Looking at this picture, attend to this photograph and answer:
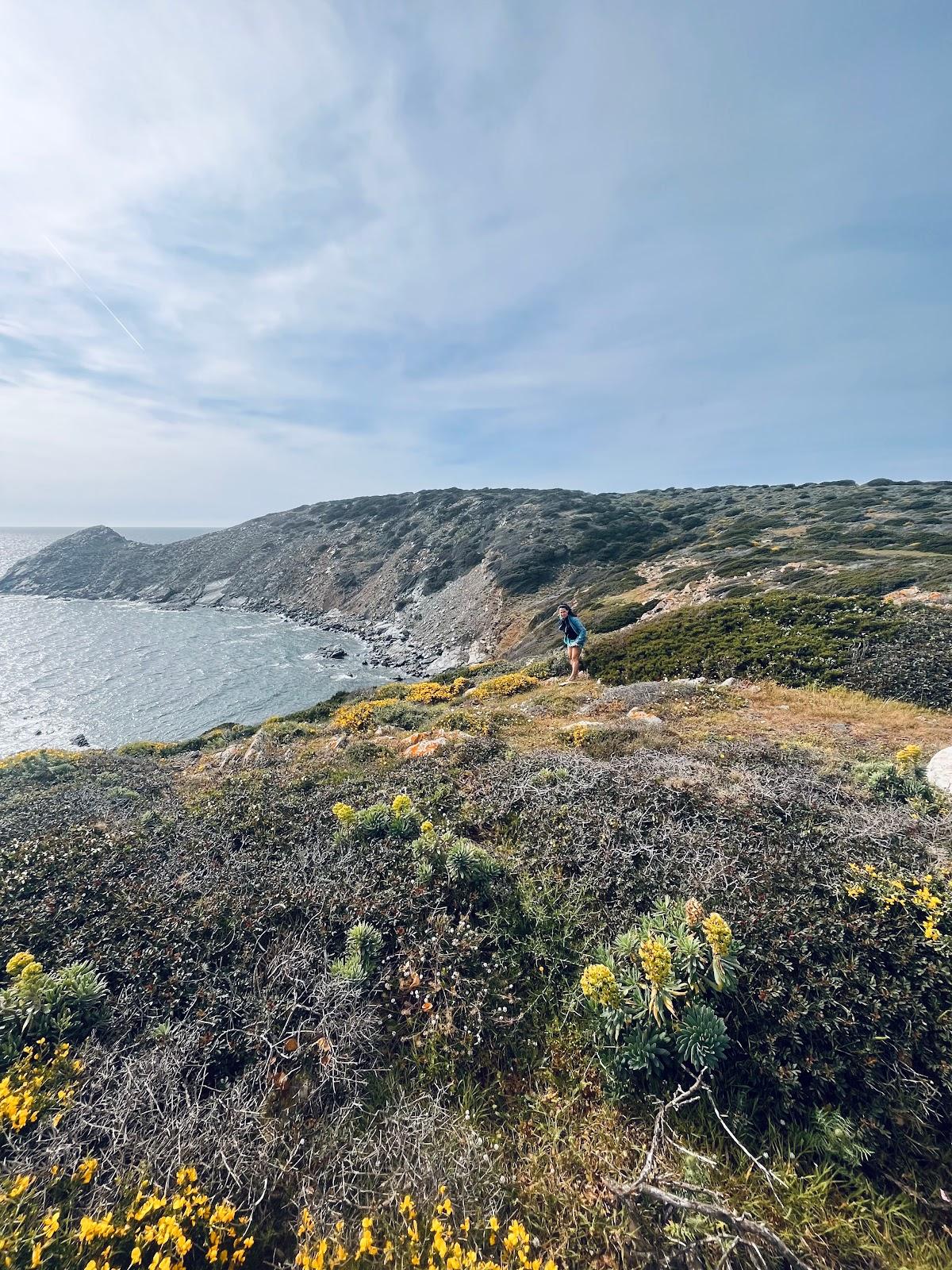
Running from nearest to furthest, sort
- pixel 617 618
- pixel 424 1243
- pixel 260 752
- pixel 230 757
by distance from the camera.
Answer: pixel 424 1243, pixel 260 752, pixel 230 757, pixel 617 618

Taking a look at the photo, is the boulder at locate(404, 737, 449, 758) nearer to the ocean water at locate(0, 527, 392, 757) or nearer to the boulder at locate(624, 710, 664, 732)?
the boulder at locate(624, 710, 664, 732)

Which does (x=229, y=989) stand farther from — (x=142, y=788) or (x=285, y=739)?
(x=285, y=739)

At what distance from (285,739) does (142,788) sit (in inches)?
163

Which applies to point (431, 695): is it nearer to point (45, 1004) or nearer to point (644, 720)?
point (644, 720)

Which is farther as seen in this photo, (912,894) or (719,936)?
(912,894)

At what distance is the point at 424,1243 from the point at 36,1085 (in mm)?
3125

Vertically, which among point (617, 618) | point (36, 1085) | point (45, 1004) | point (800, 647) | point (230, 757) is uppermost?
point (800, 647)

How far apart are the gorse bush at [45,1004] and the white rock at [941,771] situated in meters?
10.3

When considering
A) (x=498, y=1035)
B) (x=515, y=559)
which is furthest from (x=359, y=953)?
(x=515, y=559)

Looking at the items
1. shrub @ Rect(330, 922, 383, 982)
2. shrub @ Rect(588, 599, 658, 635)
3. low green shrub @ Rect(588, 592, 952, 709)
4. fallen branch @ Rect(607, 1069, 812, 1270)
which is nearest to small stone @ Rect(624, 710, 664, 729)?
low green shrub @ Rect(588, 592, 952, 709)

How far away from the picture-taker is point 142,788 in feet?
35.4

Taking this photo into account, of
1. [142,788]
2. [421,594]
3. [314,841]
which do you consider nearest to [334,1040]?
[314,841]

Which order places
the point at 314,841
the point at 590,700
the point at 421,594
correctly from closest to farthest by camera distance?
the point at 314,841, the point at 590,700, the point at 421,594

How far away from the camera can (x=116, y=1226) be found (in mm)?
2936
